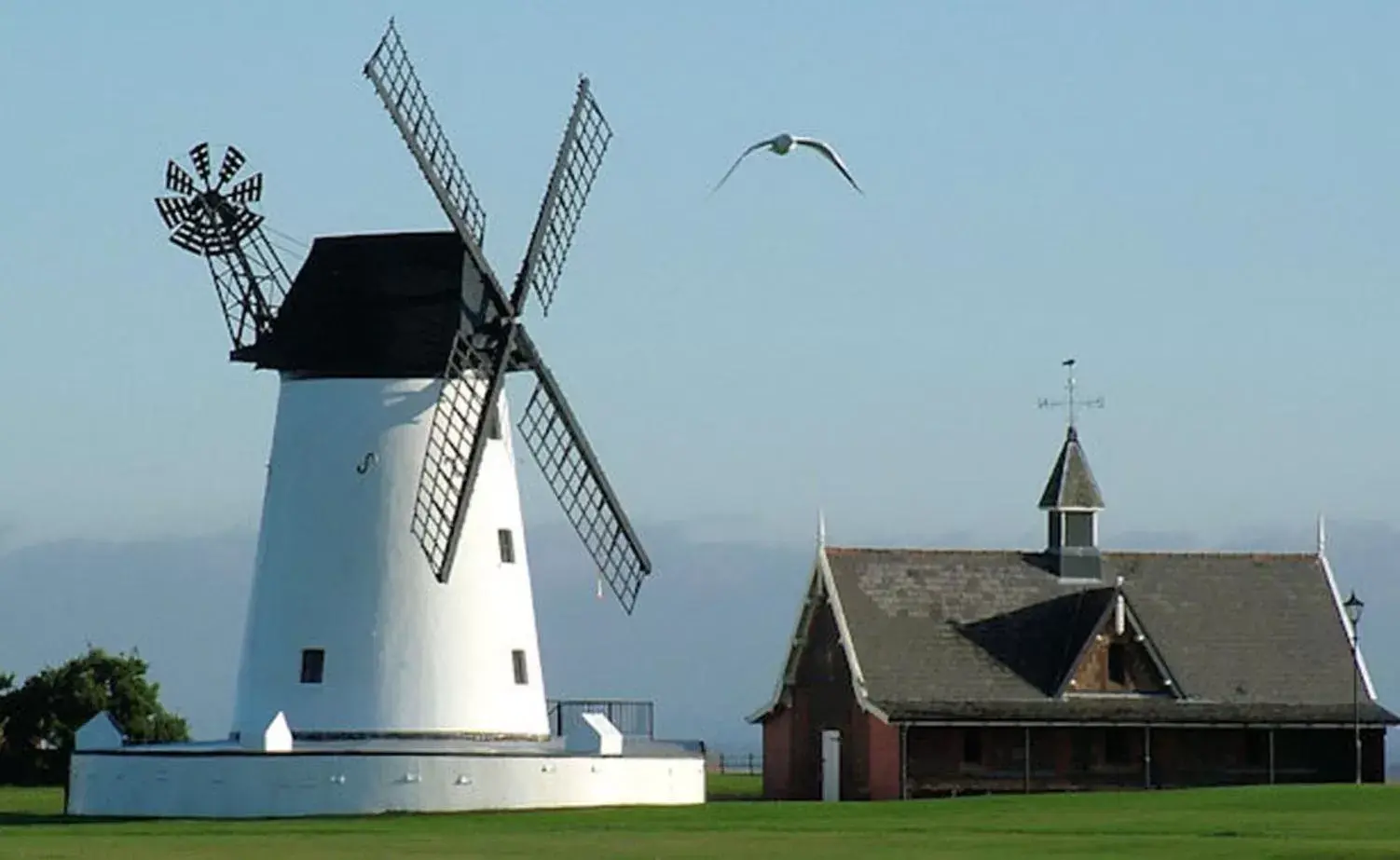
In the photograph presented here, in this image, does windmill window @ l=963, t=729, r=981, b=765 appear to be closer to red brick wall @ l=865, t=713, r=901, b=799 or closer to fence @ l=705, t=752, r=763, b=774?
red brick wall @ l=865, t=713, r=901, b=799

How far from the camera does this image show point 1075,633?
71.2 metres

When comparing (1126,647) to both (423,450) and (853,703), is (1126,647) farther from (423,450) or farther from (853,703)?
(423,450)

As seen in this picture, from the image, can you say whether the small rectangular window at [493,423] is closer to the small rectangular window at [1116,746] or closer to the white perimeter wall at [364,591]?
the white perimeter wall at [364,591]

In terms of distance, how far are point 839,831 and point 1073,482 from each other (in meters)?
25.1

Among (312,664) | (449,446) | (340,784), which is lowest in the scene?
(340,784)

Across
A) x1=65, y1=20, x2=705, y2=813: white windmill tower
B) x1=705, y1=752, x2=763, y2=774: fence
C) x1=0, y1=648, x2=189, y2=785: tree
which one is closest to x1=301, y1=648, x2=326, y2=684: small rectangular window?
x1=65, y1=20, x2=705, y2=813: white windmill tower

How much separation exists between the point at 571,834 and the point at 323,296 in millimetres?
14721

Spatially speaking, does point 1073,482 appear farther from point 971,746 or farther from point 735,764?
point 735,764

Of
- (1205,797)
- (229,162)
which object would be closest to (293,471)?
(229,162)

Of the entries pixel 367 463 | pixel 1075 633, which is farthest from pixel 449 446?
pixel 1075 633

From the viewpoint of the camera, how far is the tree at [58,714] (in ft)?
270

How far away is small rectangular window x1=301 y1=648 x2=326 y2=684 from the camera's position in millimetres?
59531

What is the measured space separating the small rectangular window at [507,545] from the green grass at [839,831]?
226 inches

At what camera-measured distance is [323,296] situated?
60188 mm
